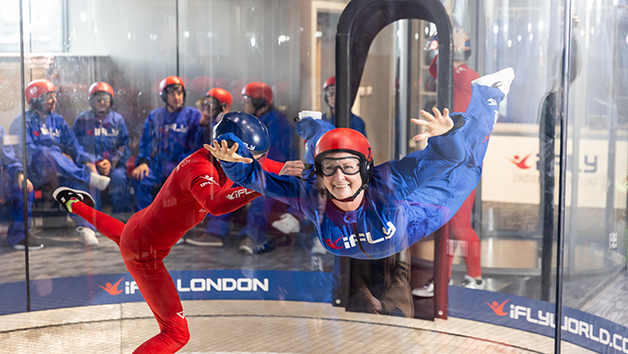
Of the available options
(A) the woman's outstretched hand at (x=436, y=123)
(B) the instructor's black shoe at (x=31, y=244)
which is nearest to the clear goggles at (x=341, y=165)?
(A) the woman's outstretched hand at (x=436, y=123)

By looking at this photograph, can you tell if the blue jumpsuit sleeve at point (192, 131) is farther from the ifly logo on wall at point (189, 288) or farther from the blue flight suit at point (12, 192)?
the blue flight suit at point (12, 192)

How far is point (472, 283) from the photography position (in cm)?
270

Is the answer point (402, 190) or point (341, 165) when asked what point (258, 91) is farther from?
point (402, 190)

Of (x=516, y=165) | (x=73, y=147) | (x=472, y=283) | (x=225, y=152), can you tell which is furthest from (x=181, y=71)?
(x=472, y=283)

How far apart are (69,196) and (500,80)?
2.33 m

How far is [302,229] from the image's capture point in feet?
8.42

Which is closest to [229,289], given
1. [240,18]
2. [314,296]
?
[314,296]

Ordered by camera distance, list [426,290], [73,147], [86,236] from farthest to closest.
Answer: [86,236] < [73,147] < [426,290]

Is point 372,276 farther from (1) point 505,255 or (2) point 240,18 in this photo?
(2) point 240,18

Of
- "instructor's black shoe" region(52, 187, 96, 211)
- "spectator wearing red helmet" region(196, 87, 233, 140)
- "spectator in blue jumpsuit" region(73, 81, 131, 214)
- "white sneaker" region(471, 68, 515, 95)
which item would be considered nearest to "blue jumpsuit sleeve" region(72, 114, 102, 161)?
"spectator in blue jumpsuit" region(73, 81, 131, 214)

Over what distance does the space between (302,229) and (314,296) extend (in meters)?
0.32

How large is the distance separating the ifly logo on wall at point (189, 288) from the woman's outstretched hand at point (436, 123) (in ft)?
2.65

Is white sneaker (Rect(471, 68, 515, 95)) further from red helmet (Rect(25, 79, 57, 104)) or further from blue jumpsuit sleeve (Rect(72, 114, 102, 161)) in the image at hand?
red helmet (Rect(25, 79, 57, 104))

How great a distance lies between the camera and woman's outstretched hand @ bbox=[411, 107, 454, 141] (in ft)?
7.32
